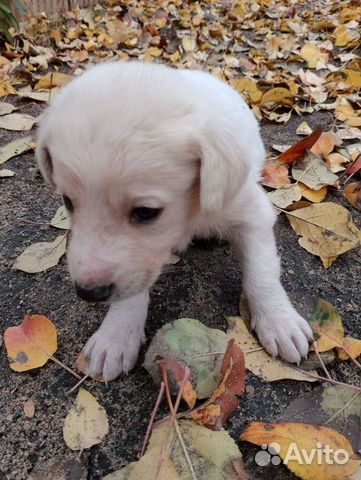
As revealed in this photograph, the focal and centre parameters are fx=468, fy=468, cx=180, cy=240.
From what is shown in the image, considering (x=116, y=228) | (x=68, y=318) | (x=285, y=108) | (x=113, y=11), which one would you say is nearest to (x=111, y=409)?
(x=68, y=318)

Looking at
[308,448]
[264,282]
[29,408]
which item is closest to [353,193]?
[264,282]

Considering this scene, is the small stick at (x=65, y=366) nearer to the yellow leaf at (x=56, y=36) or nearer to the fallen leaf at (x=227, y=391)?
the fallen leaf at (x=227, y=391)

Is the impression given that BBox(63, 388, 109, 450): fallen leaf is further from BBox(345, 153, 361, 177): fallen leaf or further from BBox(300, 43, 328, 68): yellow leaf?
BBox(300, 43, 328, 68): yellow leaf

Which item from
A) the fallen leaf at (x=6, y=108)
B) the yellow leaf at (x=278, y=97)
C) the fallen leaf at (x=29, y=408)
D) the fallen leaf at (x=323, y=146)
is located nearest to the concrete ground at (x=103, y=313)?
the fallen leaf at (x=29, y=408)

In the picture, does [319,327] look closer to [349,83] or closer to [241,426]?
[241,426]

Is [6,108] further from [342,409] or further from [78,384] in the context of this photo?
[342,409]

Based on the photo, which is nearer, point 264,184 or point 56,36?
point 264,184
